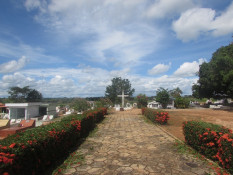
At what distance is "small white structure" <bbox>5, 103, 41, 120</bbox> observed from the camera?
23066 mm

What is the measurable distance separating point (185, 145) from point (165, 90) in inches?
875

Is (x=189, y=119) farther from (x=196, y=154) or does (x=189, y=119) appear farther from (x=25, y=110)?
(x=25, y=110)

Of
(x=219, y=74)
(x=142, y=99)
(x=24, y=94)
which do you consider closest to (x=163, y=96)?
(x=142, y=99)

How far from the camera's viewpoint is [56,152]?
4.48 m

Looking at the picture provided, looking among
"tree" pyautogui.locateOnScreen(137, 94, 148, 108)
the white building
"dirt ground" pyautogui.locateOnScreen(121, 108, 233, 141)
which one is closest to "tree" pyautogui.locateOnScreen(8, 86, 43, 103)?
the white building

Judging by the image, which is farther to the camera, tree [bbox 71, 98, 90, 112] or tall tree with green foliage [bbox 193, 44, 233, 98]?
tall tree with green foliage [bbox 193, 44, 233, 98]

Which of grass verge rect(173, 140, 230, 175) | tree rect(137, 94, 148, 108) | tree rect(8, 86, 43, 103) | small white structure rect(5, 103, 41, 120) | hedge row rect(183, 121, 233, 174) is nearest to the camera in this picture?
hedge row rect(183, 121, 233, 174)

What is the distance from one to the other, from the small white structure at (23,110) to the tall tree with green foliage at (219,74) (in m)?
24.2

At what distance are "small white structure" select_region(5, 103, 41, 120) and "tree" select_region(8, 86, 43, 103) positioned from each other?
25.9 m

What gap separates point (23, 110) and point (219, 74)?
90.2ft

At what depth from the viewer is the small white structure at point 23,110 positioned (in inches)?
908

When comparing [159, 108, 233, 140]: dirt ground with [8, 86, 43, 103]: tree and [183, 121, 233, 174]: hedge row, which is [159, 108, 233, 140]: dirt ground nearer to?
[183, 121, 233, 174]: hedge row

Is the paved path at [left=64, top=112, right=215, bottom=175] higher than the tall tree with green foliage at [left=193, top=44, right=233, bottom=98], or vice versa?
the tall tree with green foliage at [left=193, top=44, right=233, bottom=98]

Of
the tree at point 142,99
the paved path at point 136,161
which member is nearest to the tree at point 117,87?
the tree at point 142,99
